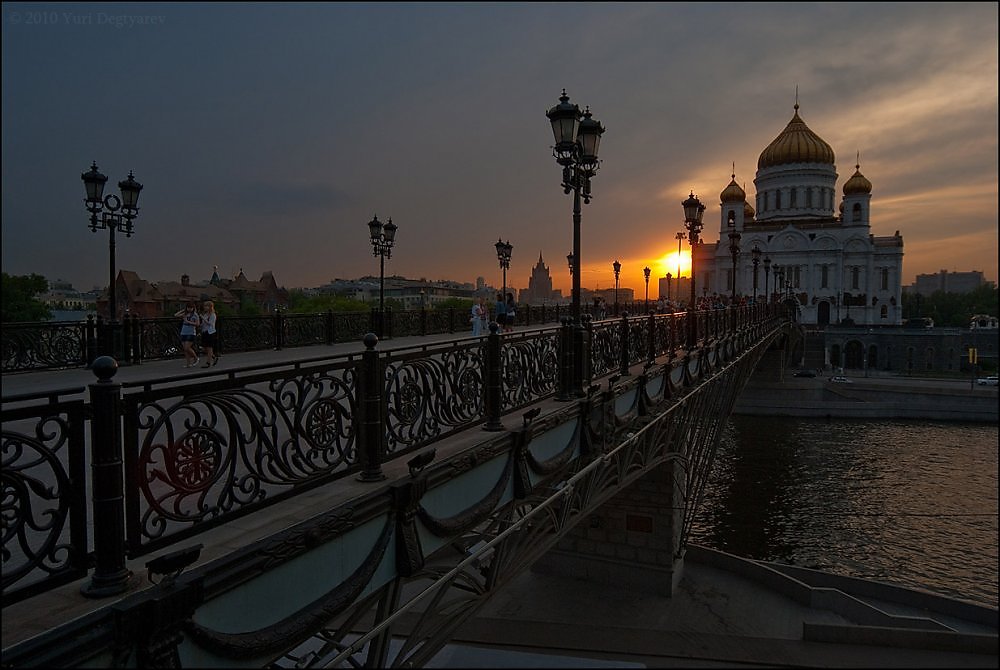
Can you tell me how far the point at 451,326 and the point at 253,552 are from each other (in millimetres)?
20017

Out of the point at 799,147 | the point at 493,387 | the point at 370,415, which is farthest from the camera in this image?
the point at 799,147

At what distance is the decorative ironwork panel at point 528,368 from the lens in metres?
6.74

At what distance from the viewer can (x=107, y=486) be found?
2.89 m

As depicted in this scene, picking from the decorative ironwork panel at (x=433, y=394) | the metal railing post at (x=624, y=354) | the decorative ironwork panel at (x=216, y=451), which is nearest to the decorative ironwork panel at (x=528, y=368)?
the decorative ironwork panel at (x=433, y=394)

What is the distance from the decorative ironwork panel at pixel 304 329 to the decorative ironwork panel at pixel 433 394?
35.2 feet

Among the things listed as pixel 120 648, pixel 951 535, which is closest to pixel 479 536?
pixel 120 648

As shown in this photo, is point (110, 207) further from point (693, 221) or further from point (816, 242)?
point (816, 242)

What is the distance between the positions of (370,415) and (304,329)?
41.4 feet

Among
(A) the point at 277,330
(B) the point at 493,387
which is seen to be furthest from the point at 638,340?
(A) the point at 277,330

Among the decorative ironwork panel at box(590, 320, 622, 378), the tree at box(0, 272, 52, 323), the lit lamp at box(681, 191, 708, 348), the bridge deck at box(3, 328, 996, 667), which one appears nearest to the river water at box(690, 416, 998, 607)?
the bridge deck at box(3, 328, 996, 667)

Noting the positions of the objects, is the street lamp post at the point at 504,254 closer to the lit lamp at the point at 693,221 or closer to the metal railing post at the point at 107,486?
the lit lamp at the point at 693,221

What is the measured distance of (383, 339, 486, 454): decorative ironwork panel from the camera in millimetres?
5036

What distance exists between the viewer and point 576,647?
11094mm

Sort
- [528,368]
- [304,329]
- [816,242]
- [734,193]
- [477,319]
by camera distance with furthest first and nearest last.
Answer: [734,193], [816,242], [477,319], [304,329], [528,368]
